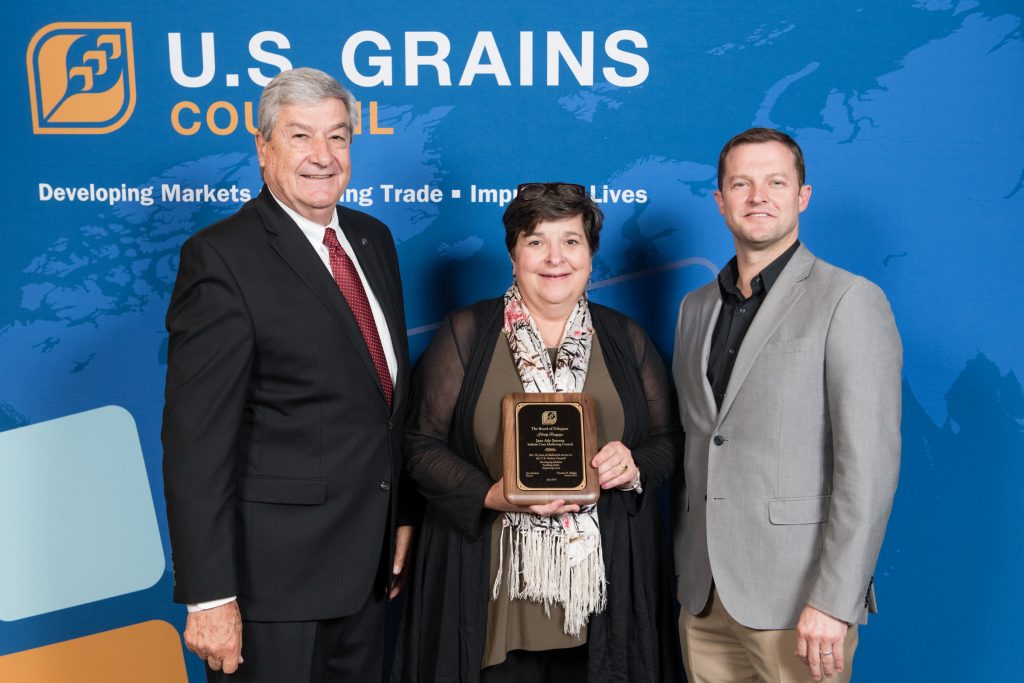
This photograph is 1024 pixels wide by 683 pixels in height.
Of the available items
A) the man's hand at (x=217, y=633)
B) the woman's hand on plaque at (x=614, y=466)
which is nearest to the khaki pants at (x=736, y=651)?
the woman's hand on plaque at (x=614, y=466)

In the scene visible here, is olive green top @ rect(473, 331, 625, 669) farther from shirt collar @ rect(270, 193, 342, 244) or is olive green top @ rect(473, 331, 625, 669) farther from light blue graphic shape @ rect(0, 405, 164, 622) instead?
light blue graphic shape @ rect(0, 405, 164, 622)

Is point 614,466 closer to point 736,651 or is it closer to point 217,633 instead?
point 736,651

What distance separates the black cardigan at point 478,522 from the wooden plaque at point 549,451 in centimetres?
14

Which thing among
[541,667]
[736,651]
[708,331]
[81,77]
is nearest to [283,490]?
[541,667]

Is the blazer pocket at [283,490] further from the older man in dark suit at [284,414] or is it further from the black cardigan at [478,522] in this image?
the black cardigan at [478,522]

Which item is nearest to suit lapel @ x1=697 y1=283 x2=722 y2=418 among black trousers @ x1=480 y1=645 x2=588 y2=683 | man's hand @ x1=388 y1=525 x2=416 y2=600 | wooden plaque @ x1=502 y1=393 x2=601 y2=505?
wooden plaque @ x1=502 y1=393 x2=601 y2=505

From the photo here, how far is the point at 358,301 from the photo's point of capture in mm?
2025

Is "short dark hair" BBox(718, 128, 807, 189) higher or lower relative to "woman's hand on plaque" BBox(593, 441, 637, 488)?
higher

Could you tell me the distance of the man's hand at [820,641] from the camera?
1883mm

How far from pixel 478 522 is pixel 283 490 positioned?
49 centimetres

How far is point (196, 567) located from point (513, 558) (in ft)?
2.52

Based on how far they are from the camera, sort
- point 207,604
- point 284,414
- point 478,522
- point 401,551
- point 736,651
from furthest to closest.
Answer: point 401,551
point 736,651
point 478,522
point 284,414
point 207,604

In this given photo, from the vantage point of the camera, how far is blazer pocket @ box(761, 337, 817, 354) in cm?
191

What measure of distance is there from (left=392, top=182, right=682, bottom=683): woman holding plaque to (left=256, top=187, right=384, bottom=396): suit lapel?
1.11 ft
